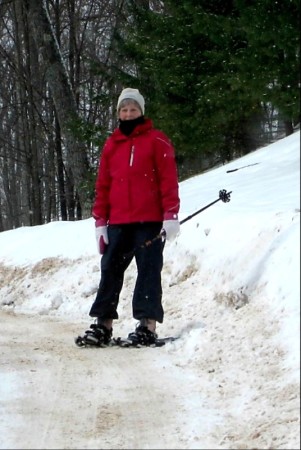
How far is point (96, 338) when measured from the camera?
4578mm

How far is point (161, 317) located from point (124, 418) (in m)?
1.57

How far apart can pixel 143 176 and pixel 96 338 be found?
3.83ft

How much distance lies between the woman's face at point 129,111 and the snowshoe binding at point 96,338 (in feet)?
4.86

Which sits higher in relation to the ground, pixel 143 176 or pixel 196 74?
pixel 196 74

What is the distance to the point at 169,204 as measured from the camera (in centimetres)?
443

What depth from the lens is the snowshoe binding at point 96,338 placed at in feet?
15.0

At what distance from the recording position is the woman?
452 centimetres

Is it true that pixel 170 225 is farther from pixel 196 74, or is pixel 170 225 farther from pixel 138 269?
pixel 196 74

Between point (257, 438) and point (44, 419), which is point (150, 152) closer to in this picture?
point (44, 419)

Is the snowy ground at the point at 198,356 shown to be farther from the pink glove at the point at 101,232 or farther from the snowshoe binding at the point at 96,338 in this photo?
the pink glove at the point at 101,232

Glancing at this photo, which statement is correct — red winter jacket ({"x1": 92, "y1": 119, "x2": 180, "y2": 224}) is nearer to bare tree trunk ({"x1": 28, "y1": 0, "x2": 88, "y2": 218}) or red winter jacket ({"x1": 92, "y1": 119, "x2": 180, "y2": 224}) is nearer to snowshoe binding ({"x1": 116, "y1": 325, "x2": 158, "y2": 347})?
snowshoe binding ({"x1": 116, "y1": 325, "x2": 158, "y2": 347})

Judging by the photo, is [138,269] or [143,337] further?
[138,269]

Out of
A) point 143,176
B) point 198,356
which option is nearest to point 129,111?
point 143,176

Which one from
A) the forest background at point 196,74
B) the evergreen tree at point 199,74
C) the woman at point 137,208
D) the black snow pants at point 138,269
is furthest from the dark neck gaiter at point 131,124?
the evergreen tree at point 199,74
